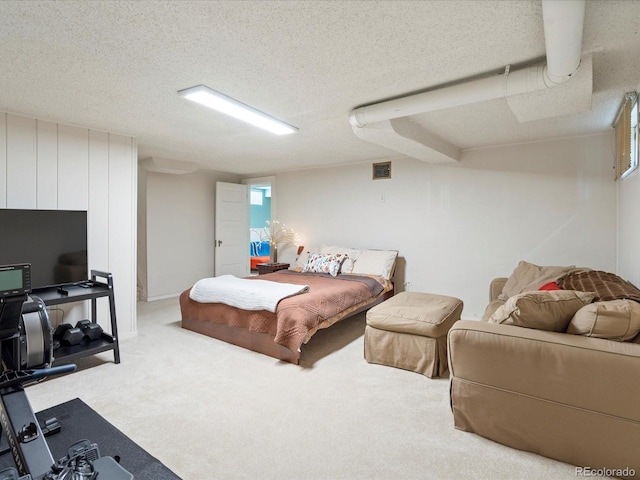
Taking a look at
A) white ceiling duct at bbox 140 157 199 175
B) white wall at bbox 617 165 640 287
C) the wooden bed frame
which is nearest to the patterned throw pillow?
the wooden bed frame

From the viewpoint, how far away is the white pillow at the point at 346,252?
508 cm

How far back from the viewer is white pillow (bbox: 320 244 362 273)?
5082 mm

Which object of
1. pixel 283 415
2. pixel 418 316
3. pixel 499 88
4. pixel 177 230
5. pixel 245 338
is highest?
pixel 499 88

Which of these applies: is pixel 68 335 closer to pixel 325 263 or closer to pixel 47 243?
pixel 47 243

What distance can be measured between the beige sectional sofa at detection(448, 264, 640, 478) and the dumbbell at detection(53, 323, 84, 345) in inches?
121

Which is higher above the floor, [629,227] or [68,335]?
[629,227]

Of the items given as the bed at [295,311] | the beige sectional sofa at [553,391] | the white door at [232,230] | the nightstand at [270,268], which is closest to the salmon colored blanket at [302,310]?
the bed at [295,311]

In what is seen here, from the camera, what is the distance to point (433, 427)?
2145 millimetres

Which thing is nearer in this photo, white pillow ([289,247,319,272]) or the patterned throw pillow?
the patterned throw pillow

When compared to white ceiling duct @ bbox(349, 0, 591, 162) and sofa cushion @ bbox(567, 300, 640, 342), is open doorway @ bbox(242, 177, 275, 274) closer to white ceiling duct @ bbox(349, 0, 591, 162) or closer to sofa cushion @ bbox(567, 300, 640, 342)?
white ceiling duct @ bbox(349, 0, 591, 162)

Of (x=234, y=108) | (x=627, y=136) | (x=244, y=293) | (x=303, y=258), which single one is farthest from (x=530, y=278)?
(x=303, y=258)

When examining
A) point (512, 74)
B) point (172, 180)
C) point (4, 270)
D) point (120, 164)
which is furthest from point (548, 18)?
point (172, 180)

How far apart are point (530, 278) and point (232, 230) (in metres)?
5.03

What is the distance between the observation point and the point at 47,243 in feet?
9.82
